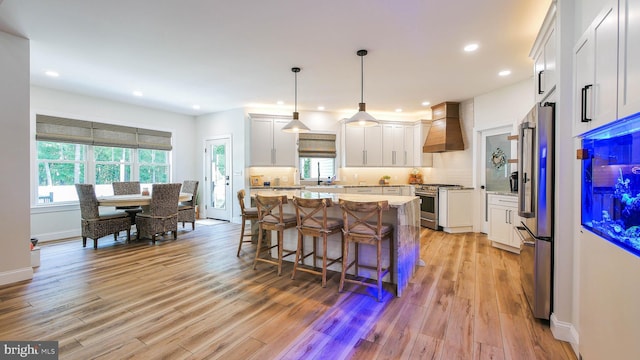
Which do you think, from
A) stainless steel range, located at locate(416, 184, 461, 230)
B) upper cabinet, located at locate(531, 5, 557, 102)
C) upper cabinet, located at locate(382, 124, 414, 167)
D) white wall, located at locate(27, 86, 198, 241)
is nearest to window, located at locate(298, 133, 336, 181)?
upper cabinet, located at locate(382, 124, 414, 167)

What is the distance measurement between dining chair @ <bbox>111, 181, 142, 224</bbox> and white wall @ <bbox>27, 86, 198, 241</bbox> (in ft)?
2.66

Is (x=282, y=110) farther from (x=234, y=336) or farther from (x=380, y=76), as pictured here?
(x=234, y=336)

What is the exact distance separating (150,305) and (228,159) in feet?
15.0

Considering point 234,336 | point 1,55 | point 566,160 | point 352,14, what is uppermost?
point 352,14

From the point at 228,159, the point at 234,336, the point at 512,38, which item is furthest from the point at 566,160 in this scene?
the point at 228,159

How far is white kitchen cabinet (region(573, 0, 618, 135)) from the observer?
1299 mm

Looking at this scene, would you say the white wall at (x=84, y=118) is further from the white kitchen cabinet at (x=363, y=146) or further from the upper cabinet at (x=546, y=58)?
the upper cabinet at (x=546, y=58)

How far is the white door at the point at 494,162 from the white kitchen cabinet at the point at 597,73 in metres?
3.35

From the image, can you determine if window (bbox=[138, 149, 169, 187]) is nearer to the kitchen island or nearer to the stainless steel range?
the kitchen island

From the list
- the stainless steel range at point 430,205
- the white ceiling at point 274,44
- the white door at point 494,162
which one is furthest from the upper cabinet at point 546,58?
the stainless steel range at point 430,205

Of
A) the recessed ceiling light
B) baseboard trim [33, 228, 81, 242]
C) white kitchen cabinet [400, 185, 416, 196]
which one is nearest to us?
the recessed ceiling light

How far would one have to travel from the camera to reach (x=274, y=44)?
3.24 meters

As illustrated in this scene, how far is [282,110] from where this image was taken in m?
6.48

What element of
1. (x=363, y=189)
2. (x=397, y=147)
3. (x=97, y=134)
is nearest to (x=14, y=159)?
(x=97, y=134)
